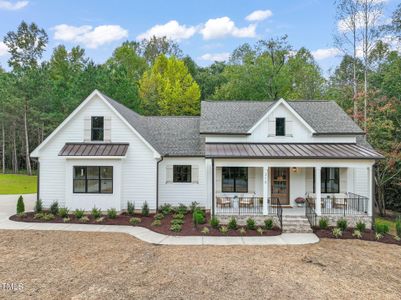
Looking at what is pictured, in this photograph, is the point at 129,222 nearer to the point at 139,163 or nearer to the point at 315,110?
the point at 139,163

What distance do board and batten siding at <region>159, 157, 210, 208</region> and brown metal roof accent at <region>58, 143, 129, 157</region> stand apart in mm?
2776

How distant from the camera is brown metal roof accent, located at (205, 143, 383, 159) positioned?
44.9ft

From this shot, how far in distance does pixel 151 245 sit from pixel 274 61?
108ft

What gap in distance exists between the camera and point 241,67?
3516 cm

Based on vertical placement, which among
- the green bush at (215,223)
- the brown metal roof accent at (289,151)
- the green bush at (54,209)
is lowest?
the green bush at (215,223)

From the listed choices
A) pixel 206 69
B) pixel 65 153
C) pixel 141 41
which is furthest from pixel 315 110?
pixel 141 41

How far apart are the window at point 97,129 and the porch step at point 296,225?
38.1 feet

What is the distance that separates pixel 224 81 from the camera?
4628 centimetres

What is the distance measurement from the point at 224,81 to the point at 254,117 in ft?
97.4

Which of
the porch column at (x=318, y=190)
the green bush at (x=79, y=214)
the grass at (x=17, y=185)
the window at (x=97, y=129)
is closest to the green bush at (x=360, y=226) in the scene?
the porch column at (x=318, y=190)

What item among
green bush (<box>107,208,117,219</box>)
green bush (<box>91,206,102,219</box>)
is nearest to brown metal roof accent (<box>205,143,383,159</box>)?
green bush (<box>107,208,117,219</box>)

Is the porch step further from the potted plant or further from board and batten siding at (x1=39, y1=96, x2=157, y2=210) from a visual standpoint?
board and batten siding at (x1=39, y1=96, x2=157, y2=210)

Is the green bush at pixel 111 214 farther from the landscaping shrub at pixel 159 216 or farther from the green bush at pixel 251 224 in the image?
the green bush at pixel 251 224

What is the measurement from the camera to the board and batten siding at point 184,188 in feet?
55.1
